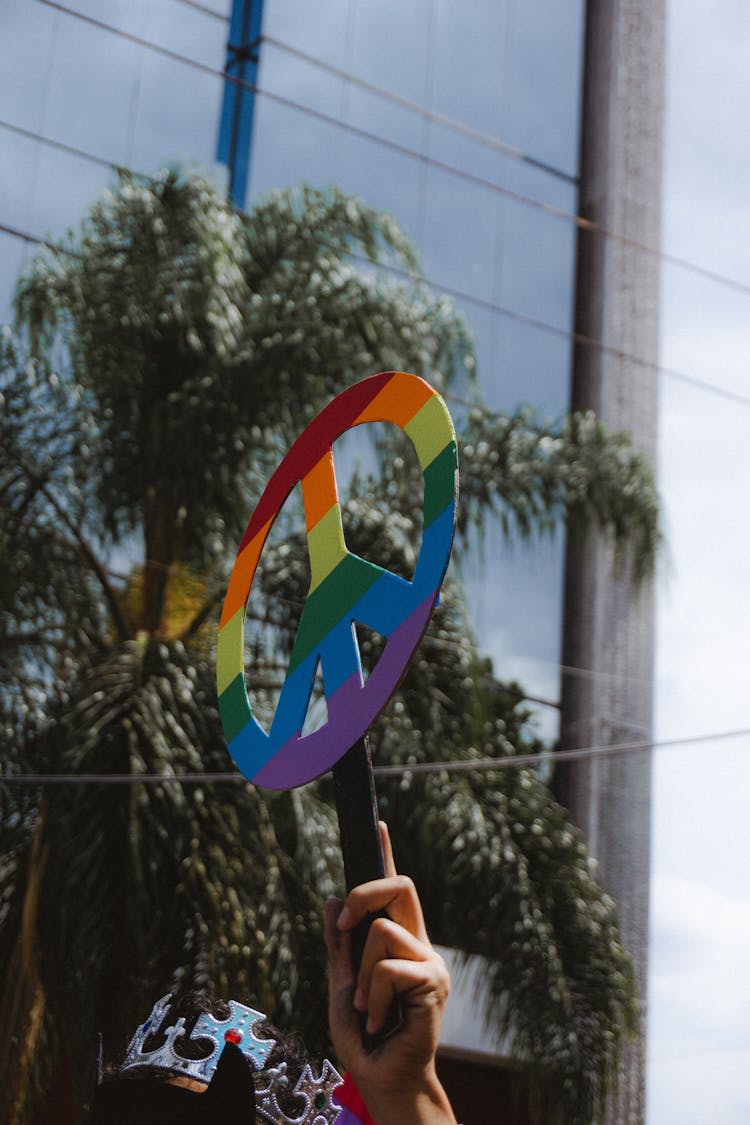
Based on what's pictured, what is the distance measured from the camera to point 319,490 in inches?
70.6

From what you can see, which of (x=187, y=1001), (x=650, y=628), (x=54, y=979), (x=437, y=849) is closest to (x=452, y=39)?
(x=650, y=628)

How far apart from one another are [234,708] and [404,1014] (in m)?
0.54

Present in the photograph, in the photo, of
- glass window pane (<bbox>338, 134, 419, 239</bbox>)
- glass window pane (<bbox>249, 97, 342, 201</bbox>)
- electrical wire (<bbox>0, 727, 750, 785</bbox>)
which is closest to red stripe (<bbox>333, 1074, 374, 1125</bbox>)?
electrical wire (<bbox>0, 727, 750, 785</bbox>)

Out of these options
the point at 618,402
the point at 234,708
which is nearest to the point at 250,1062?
the point at 234,708

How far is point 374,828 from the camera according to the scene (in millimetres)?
1486

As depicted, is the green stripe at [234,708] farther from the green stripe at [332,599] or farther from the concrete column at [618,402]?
the concrete column at [618,402]

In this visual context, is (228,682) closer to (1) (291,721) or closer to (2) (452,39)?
(1) (291,721)

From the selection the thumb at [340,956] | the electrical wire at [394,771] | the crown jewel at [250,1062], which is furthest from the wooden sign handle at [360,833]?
the electrical wire at [394,771]

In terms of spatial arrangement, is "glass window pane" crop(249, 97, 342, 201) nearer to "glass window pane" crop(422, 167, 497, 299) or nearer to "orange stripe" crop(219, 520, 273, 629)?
"glass window pane" crop(422, 167, 497, 299)

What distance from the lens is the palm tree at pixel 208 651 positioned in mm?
6715

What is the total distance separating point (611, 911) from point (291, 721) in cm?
700

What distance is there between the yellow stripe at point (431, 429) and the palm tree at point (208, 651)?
5210 millimetres

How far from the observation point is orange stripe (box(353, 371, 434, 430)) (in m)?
1.63

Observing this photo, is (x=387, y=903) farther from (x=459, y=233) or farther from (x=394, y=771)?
(x=459, y=233)
